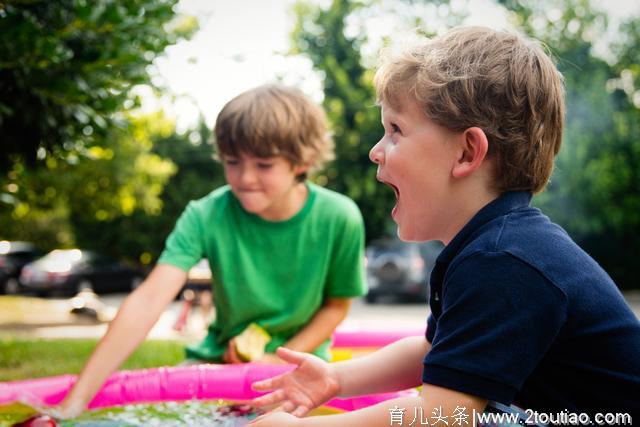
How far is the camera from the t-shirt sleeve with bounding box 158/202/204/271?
2572 millimetres

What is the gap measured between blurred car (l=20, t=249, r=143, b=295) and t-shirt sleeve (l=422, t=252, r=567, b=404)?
18238mm

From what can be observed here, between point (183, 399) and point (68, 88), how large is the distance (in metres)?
1.31

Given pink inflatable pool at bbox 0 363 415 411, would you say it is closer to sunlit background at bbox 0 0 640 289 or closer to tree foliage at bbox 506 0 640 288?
sunlit background at bbox 0 0 640 289

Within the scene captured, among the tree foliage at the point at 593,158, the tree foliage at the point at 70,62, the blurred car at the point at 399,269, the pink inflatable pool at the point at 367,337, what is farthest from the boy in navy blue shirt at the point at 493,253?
the tree foliage at the point at 593,158

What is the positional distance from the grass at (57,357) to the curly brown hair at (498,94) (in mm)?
3628

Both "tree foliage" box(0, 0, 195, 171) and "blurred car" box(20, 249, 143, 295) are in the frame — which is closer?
"tree foliage" box(0, 0, 195, 171)

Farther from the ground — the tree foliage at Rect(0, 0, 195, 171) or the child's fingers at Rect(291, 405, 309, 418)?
the tree foliage at Rect(0, 0, 195, 171)

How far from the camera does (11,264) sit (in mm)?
19797

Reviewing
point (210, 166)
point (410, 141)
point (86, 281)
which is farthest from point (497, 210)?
point (210, 166)

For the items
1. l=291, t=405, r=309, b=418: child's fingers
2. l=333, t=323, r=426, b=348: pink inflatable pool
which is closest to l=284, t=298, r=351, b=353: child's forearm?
l=333, t=323, r=426, b=348: pink inflatable pool

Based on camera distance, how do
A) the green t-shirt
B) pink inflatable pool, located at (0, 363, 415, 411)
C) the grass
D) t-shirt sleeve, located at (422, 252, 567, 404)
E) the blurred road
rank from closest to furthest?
t-shirt sleeve, located at (422, 252, 567, 404) < pink inflatable pool, located at (0, 363, 415, 411) < the green t-shirt < the grass < the blurred road

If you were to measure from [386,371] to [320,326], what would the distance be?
3.50 ft

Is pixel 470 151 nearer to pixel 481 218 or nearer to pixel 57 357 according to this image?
pixel 481 218

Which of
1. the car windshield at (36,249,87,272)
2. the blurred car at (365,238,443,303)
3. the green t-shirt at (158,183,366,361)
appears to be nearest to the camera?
the green t-shirt at (158,183,366,361)
